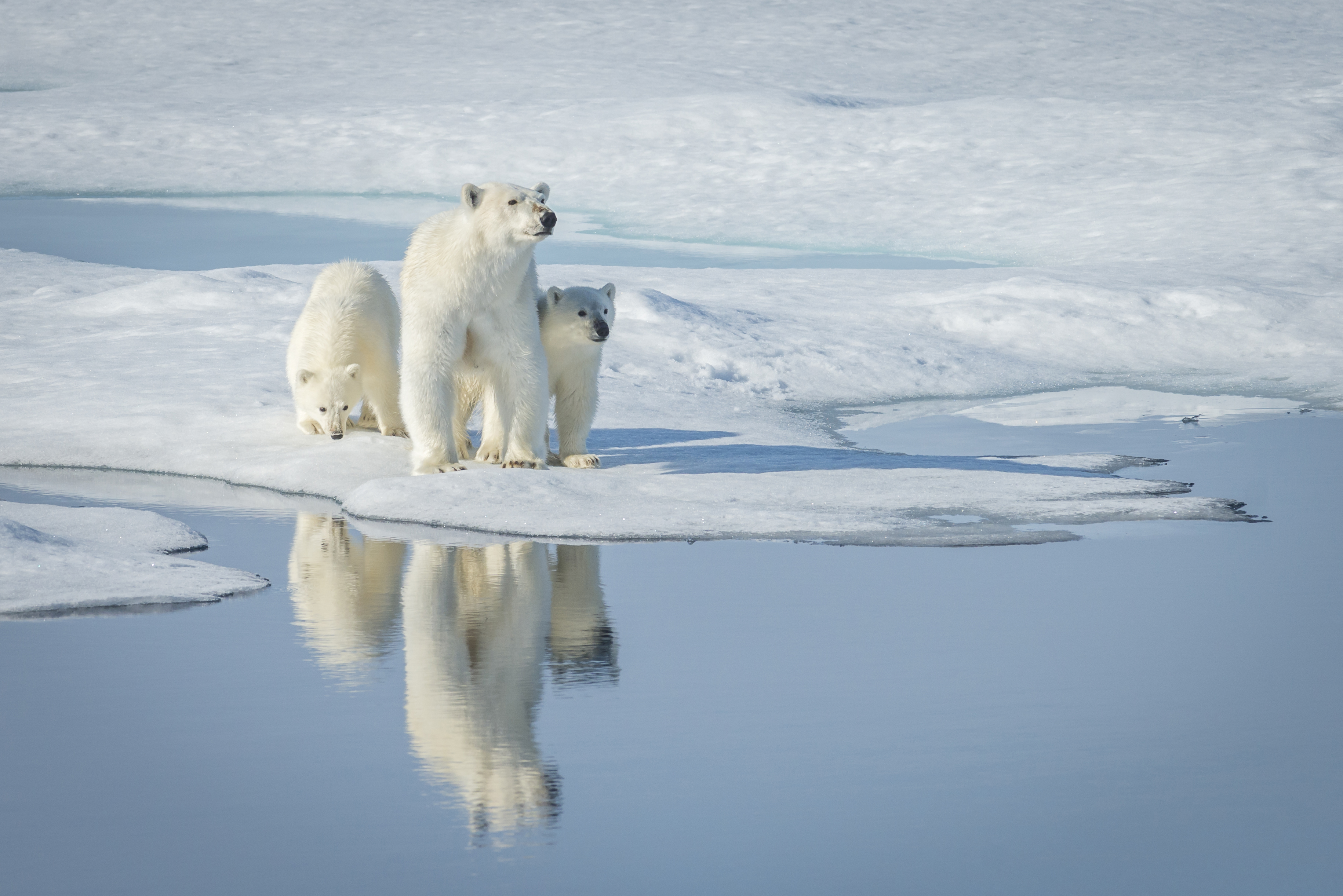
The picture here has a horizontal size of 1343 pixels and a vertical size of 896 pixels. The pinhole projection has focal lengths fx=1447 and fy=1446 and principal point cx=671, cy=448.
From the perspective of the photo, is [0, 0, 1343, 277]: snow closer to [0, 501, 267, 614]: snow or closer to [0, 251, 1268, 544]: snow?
[0, 251, 1268, 544]: snow

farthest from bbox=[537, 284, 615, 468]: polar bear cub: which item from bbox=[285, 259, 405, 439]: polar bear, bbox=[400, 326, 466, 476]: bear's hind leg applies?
bbox=[285, 259, 405, 439]: polar bear

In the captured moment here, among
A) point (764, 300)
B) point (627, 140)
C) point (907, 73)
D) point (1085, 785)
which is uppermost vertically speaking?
point (907, 73)

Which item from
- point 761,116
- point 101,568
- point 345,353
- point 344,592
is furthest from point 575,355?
point 761,116

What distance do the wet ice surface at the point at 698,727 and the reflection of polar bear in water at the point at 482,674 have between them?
1 cm

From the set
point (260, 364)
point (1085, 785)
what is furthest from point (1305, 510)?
point (260, 364)

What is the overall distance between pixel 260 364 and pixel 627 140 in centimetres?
1083

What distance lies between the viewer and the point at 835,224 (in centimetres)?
1672

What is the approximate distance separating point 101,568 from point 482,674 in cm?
167

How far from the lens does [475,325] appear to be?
6.16 m

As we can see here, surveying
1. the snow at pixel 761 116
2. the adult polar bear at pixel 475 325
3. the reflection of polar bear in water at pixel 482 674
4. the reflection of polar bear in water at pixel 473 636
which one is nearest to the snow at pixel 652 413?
the adult polar bear at pixel 475 325

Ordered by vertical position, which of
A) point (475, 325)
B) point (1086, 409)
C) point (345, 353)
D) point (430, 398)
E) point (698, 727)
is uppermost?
point (475, 325)

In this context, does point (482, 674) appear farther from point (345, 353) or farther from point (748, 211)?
point (748, 211)

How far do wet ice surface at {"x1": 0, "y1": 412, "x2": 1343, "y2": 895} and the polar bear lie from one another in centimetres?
231

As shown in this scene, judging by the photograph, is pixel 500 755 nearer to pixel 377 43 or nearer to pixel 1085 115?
pixel 1085 115
